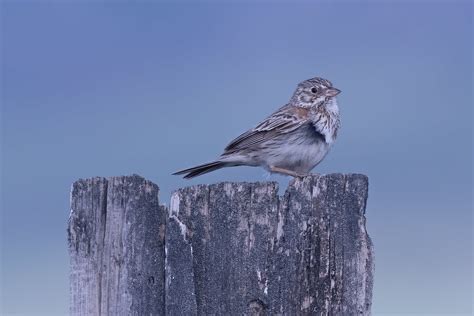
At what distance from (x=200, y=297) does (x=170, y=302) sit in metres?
0.18

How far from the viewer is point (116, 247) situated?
466cm

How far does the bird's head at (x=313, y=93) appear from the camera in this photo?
10164mm

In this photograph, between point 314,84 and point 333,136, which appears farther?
point 314,84

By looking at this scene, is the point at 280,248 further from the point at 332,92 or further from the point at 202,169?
the point at 332,92

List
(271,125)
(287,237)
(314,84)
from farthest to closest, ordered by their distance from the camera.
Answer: (314,84) < (271,125) < (287,237)

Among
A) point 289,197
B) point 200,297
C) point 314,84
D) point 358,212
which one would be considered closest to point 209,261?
point 200,297

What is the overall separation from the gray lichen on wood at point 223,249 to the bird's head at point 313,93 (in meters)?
5.60

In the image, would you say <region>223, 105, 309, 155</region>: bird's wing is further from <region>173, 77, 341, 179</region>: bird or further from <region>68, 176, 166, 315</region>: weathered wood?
<region>68, 176, 166, 315</region>: weathered wood

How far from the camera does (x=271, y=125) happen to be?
9469 millimetres

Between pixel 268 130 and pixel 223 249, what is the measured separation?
5.02m

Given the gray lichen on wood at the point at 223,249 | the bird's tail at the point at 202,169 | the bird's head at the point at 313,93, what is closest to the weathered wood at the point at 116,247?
the gray lichen on wood at the point at 223,249

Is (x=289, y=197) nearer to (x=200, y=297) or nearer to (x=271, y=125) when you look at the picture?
(x=200, y=297)

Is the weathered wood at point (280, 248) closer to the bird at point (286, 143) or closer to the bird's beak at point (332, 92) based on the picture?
the bird at point (286, 143)

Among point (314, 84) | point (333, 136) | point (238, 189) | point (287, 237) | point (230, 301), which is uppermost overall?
point (314, 84)
